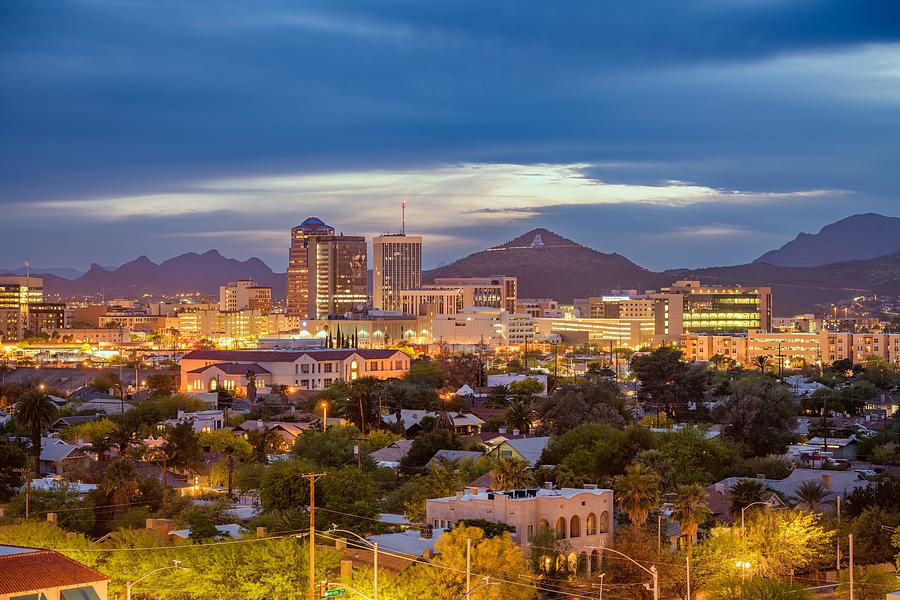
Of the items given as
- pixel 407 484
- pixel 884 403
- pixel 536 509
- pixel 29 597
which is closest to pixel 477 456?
pixel 407 484

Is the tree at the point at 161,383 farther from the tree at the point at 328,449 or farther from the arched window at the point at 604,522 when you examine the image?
the arched window at the point at 604,522

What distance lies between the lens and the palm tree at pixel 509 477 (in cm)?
5262

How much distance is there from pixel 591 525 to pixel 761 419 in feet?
137

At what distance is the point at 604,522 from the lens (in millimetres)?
48344

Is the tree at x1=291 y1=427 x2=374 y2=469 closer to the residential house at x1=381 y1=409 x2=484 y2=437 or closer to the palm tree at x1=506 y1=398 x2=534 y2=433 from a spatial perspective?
the residential house at x1=381 y1=409 x2=484 y2=437

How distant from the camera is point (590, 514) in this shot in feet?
157

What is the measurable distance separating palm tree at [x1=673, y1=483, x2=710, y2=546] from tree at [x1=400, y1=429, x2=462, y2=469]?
942 inches

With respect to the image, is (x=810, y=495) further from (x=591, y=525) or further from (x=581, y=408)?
(x=581, y=408)

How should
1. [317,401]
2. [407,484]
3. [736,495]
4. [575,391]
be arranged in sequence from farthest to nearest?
1. [317,401]
2. [575,391]
3. [407,484]
4. [736,495]

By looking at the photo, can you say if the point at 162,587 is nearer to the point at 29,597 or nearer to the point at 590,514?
the point at 29,597

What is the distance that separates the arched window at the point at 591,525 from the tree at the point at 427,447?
883 inches

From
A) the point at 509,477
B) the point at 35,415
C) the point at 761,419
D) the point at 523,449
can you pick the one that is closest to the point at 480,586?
→ the point at 509,477

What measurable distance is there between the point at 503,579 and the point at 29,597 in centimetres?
1483

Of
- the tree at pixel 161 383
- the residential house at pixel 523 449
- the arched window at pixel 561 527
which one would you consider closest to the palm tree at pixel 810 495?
the arched window at pixel 561 527
